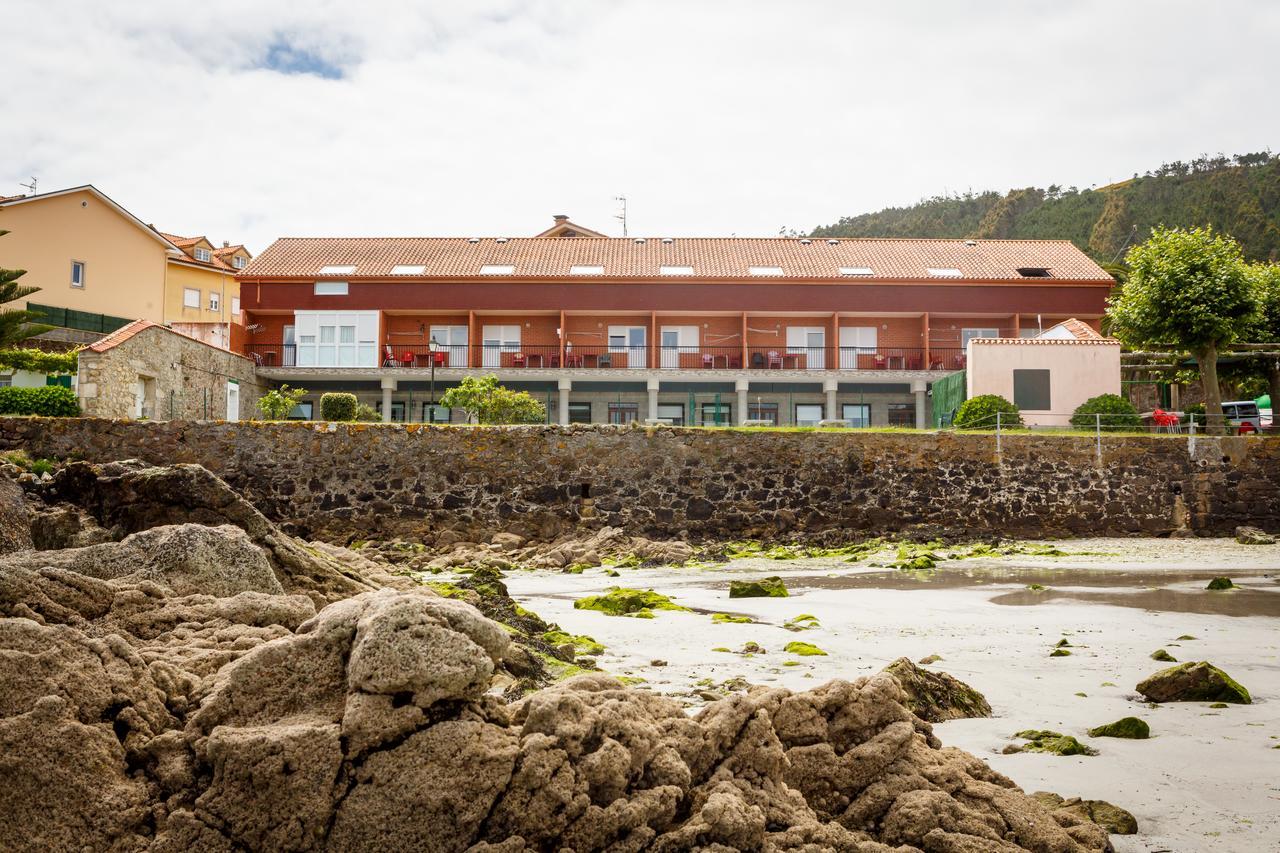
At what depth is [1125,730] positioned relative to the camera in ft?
18.4

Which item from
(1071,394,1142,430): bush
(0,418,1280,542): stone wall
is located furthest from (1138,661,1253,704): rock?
(1071,394,1142,430): bush

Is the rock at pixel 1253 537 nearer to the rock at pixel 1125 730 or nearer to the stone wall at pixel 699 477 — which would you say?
the stone wall at pixel 699 477

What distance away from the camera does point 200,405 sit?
29.2 m

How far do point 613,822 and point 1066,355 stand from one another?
27.8 meters

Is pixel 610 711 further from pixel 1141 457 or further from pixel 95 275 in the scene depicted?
pixel 95 275

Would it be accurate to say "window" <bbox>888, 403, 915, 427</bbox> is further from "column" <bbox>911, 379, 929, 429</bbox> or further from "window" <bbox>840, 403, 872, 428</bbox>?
"window" <bbox>840, 403, 872, 428</bbox>

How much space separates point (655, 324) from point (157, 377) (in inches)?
739

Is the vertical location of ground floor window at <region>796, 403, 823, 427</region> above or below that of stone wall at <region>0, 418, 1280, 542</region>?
above

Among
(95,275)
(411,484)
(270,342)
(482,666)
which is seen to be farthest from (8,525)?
(95,275)

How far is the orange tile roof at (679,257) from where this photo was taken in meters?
38.8

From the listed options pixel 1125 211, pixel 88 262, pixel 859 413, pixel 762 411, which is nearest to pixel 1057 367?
pixel 859 413

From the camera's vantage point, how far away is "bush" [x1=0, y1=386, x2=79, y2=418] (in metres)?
20.7

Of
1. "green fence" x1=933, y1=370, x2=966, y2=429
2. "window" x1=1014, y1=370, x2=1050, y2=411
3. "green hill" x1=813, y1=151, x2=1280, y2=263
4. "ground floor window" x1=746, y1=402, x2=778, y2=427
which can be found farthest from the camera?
"green hill" x1=813, y1=151, x2=1280, y2=263

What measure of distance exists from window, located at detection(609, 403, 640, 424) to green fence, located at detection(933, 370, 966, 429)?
10.8 metres
